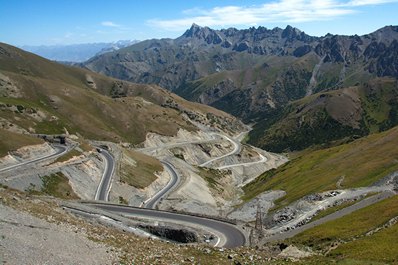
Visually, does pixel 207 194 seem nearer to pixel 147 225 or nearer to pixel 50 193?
pixel 50 193

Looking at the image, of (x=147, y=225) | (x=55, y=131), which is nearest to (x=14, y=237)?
(x=147, y=225)

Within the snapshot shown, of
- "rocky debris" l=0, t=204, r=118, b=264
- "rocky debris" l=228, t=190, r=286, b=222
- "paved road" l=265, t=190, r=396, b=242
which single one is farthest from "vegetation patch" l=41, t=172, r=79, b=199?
"rocky debris" l=0, t=204, r=118, b=264

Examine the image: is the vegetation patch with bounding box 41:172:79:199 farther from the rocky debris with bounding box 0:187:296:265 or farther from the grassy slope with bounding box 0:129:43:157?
the rocky debris with bounding box 0:187:296:265

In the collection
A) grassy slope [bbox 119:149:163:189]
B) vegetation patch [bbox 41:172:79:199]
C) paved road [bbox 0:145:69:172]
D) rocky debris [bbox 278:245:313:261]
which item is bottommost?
grassy slope [bbox 119:149:163:189]

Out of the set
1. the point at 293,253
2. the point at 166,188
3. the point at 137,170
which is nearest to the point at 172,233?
the point at 293,253

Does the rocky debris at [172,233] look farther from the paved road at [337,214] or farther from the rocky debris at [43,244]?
the rocky debris at [43,244]

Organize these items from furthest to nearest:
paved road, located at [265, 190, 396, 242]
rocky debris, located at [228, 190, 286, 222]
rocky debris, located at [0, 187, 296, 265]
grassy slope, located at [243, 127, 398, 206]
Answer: grassy slope, located at [243, 127, 398, 206] → rocky debris, located at [228, 190, 286, 222] → paved road, located at [265, 190, 396, 242] → rocky debris, located at [0, 187, 296, 265]

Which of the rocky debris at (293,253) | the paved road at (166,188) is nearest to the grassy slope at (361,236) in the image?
the rocky debris at (293,253)
